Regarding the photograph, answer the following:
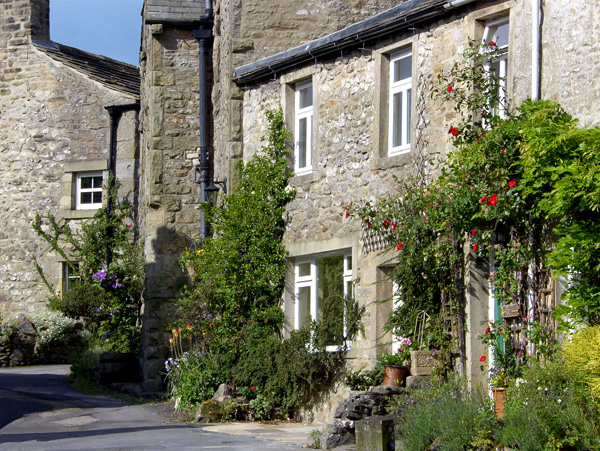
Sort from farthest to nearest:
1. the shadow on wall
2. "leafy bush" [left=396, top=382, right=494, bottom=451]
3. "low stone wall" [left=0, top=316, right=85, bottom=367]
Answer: "low stone wall" [left=0, top=316, right=85, bottom=367]
the shadow on wall
"leafy bush" [left=396, top=382, right=494, bottom=451]

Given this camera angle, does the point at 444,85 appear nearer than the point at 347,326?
Yes

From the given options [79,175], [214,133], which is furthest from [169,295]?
[79,175]

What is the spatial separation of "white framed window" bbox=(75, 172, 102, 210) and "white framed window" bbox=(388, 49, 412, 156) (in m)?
11.8

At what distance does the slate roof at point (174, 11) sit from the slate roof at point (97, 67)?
17.9 ft

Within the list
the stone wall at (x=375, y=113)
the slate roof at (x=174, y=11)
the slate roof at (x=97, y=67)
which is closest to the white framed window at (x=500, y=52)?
the stone wall at (x=375, y=113)

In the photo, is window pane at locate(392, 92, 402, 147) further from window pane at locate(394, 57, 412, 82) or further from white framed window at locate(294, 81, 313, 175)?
white framed window at locate(294, 81, 313, 175)

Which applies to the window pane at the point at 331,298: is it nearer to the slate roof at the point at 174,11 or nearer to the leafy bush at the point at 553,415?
the leafy bush at the point at 553,415

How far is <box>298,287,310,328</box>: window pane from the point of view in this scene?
43.1 ft

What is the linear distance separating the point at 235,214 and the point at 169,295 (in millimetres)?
3146

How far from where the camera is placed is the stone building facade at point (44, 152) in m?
22.0

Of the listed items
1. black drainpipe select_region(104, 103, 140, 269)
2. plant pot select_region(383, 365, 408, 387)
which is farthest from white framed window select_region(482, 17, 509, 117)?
black drainpipe select_region(104, 103, 140, 269)

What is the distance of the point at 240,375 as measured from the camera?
42.1 feet

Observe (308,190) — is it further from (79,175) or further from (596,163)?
(79,175)

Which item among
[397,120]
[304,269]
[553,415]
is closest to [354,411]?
[553,415]
